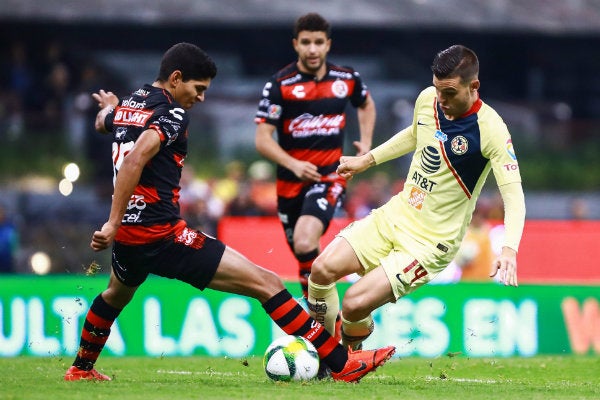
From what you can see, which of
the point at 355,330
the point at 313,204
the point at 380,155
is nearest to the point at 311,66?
the point at 313,204

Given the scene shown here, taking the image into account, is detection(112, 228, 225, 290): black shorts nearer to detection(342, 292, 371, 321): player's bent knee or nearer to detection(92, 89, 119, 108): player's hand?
detection(342, 292, 371, 321): player's bent knee

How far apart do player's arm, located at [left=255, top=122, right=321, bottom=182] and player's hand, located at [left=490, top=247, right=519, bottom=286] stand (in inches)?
120

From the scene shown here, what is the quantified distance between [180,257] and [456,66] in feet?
7.37

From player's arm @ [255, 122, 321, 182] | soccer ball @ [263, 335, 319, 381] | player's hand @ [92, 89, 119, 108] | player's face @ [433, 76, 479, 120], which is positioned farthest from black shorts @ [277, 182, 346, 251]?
player's face @ [433, 76, 479, 120]

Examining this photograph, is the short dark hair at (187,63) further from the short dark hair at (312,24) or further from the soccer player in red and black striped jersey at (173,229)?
the short dark hair at (312,24)

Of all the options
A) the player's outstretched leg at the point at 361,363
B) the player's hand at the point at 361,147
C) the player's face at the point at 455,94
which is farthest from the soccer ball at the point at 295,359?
the player's hand at the point at 361,147

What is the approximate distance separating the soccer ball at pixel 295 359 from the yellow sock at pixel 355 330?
1.46 feet

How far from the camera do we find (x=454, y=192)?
8.34m

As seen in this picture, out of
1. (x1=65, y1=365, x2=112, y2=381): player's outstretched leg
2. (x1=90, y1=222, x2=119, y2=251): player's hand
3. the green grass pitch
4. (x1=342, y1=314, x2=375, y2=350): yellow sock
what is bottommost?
the green grass pitch

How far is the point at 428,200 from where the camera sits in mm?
8422

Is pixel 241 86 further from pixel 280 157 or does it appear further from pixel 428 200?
pixel 428 200

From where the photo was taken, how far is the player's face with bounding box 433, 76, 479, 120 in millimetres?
8109

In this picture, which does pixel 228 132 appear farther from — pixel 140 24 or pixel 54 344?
pixel 54 344

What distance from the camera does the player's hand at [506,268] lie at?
737cm
